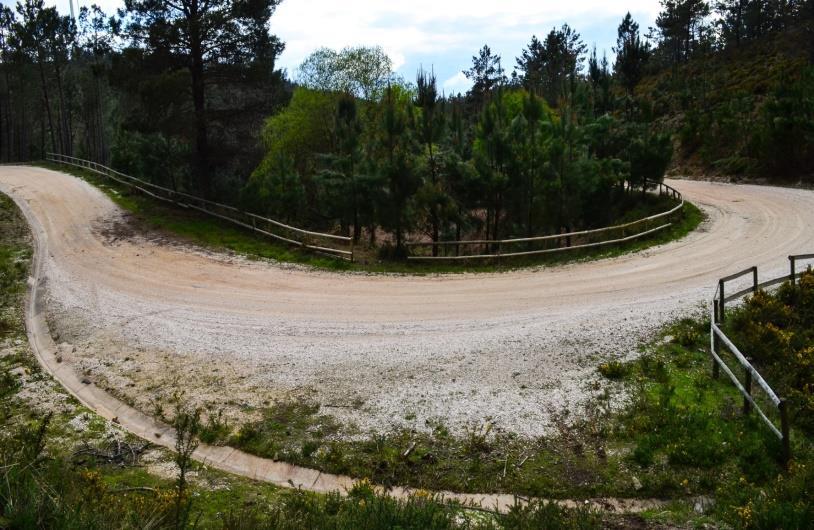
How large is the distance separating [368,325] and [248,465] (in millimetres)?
5707

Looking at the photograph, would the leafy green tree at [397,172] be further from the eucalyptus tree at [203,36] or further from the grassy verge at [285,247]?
the eucalyptus tree at [203,36]

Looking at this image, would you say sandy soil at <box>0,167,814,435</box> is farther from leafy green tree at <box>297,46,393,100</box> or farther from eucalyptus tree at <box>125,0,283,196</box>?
leafy green tree at <box>297,46,393,100</box>

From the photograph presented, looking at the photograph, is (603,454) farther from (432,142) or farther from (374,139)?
(374,139)

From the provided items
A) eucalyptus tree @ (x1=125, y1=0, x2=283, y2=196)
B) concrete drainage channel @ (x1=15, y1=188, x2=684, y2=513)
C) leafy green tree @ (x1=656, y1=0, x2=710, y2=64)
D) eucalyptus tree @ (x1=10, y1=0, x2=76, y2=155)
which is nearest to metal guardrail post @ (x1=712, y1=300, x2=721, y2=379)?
concrete drainage channel @ (x1=15, y1=188, x2=684, y2=513)

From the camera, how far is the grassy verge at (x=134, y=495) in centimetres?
550

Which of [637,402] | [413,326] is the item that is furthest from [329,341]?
[637,402]

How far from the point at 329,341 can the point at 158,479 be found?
555 cm

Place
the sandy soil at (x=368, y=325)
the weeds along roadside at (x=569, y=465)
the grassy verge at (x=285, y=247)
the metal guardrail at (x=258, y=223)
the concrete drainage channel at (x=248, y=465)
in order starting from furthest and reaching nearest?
the metal guardrail at (x=258, y=223)
the grassy verge at (x=285, y=247)
the sandy soil at (x=368, y=325)
the concrete drainage channel at (x=248, y=465)
the weeds along roadside at (x=569, y=465)

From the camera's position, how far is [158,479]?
29.1 ft

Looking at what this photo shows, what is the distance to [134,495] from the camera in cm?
750

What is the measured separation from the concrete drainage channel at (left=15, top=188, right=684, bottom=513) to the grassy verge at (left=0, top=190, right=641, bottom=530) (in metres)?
0.27

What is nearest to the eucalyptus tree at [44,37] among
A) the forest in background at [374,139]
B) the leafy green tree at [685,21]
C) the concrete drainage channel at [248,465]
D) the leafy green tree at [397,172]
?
the forest in background at [374,139]

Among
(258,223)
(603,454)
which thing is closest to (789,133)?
(258,223)

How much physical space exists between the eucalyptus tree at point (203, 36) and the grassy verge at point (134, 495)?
51.0ft
